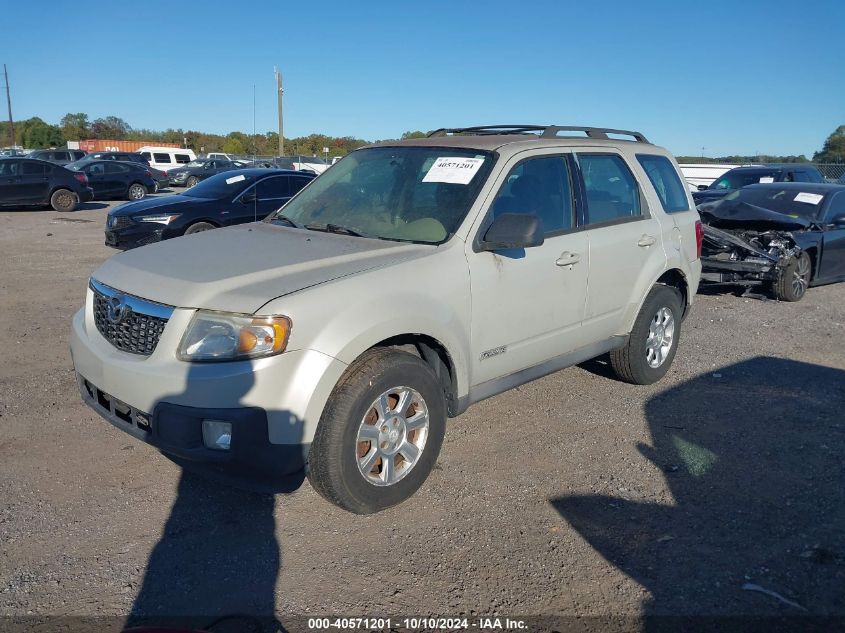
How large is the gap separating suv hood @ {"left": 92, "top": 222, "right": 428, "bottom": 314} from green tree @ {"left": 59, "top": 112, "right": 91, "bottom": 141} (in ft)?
265

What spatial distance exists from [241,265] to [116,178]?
23.4 m

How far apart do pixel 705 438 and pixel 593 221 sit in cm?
164

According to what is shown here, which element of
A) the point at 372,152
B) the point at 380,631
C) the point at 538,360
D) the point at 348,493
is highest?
the point at 372,152

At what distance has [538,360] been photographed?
4.58 m

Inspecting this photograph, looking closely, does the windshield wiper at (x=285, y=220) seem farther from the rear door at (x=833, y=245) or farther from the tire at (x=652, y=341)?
the rear door at (x=833, y=245)

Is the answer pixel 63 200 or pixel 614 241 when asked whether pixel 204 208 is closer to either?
pixel 614 241

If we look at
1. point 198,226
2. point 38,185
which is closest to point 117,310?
point 198,226

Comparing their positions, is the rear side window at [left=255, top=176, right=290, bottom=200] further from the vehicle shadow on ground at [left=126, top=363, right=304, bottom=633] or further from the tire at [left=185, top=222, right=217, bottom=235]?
the vehicle shadow on ground at [left=126, top=363, right=304, bottom=633]

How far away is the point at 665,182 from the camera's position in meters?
5.82

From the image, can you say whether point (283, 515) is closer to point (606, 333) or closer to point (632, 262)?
point (606, 333)

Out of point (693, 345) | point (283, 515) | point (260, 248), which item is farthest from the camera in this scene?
point (693, 345)

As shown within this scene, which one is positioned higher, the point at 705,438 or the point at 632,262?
the point at 632,262

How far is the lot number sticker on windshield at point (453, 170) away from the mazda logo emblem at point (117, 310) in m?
1.95

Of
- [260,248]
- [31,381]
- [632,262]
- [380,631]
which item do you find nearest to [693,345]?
[632,262]
